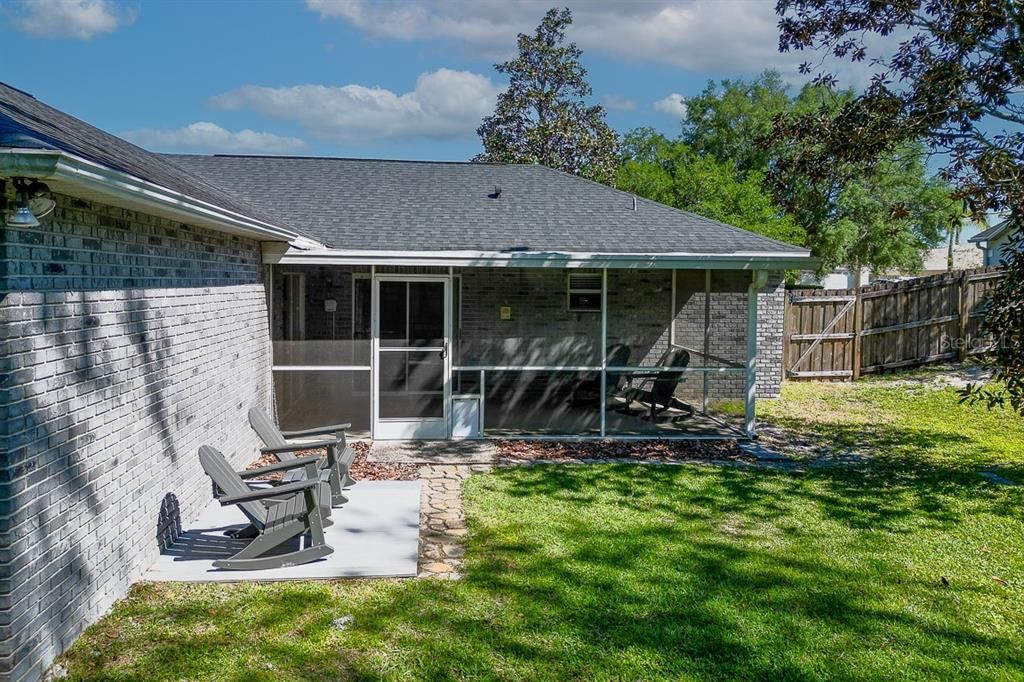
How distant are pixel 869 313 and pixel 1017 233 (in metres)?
9.45

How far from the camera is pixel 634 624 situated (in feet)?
16.1

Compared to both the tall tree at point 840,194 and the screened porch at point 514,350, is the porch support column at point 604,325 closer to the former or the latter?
the screened porch at point 514,350

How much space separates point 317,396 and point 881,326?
12.5m

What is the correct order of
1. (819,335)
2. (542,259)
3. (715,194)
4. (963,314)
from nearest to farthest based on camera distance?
(542,259) → (819,335) → (963,314) → (715,194)

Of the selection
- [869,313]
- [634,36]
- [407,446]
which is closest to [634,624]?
[407,446]

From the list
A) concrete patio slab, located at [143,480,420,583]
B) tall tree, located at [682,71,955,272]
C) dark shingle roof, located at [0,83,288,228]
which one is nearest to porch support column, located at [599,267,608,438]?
concrete patio slab, located at [143,480,420,583]

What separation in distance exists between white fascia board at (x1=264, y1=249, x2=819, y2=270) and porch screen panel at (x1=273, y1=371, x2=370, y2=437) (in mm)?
1514

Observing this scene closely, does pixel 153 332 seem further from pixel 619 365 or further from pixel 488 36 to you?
pixel 488 36

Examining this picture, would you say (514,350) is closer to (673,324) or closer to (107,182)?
(673,324)

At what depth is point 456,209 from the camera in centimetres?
1205

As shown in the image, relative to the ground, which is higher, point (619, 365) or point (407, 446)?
point (619, 365)

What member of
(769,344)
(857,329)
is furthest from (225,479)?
(857,329)

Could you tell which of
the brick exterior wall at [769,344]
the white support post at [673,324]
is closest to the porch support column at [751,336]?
the white support post at [673,324]

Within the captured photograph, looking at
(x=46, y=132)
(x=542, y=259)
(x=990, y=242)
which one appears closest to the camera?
(x=46, y=132)
